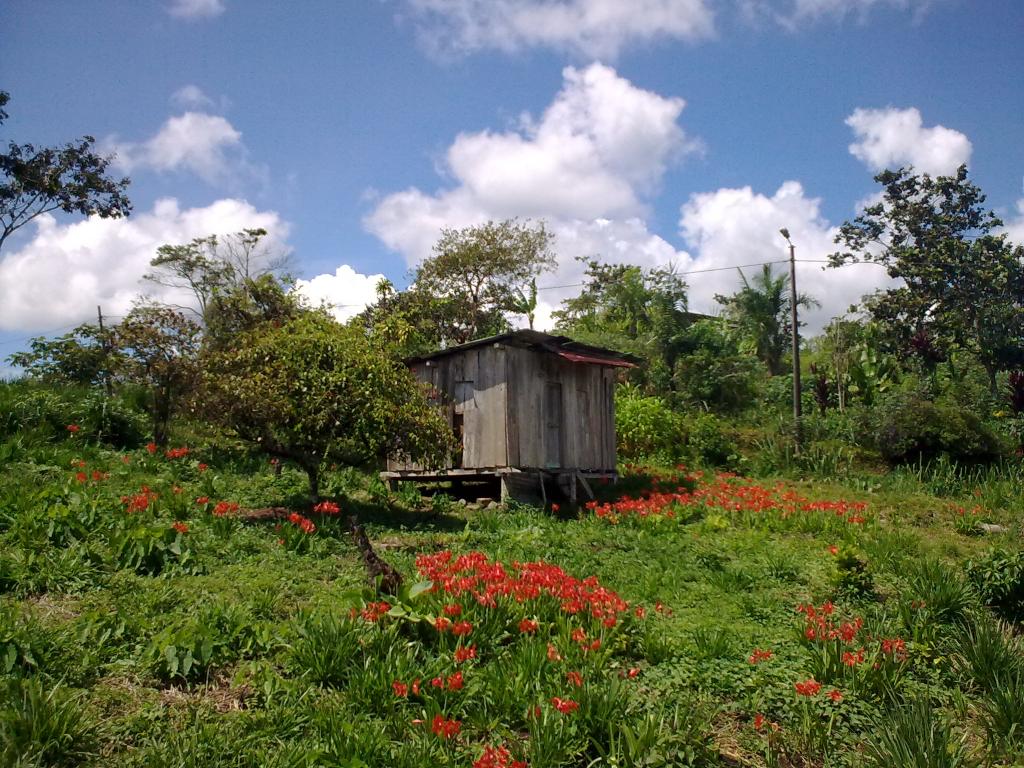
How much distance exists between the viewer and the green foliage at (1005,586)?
861cm

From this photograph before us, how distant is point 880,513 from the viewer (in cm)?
1486

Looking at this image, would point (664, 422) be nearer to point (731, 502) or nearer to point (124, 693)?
point (731, 502)

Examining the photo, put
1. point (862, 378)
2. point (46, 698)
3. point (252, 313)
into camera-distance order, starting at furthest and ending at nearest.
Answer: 1. point (862, 378)
2. point (252, 313)
3. point (46, 698)

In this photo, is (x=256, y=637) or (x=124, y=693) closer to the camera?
(x=124, y=693)

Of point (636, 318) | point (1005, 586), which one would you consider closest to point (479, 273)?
point (636, 318)

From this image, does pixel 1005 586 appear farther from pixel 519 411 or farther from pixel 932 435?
pixel 932 435

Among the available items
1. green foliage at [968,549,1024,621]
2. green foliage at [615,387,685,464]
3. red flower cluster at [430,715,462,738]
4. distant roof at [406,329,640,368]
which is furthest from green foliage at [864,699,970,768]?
green foliage at [615,387,685,464]

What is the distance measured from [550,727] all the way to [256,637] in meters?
2.67

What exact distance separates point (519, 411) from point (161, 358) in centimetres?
749

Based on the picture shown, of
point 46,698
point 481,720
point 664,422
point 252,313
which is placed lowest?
point 481,720

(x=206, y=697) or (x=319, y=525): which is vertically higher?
(x=319, y=525)

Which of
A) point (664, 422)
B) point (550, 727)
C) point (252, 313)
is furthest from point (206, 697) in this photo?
point (664, 422)

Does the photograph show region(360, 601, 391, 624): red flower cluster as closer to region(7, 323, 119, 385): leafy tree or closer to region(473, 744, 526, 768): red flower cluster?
region(473, 744, 526, 768): red flower cluster

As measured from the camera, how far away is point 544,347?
1719cm
